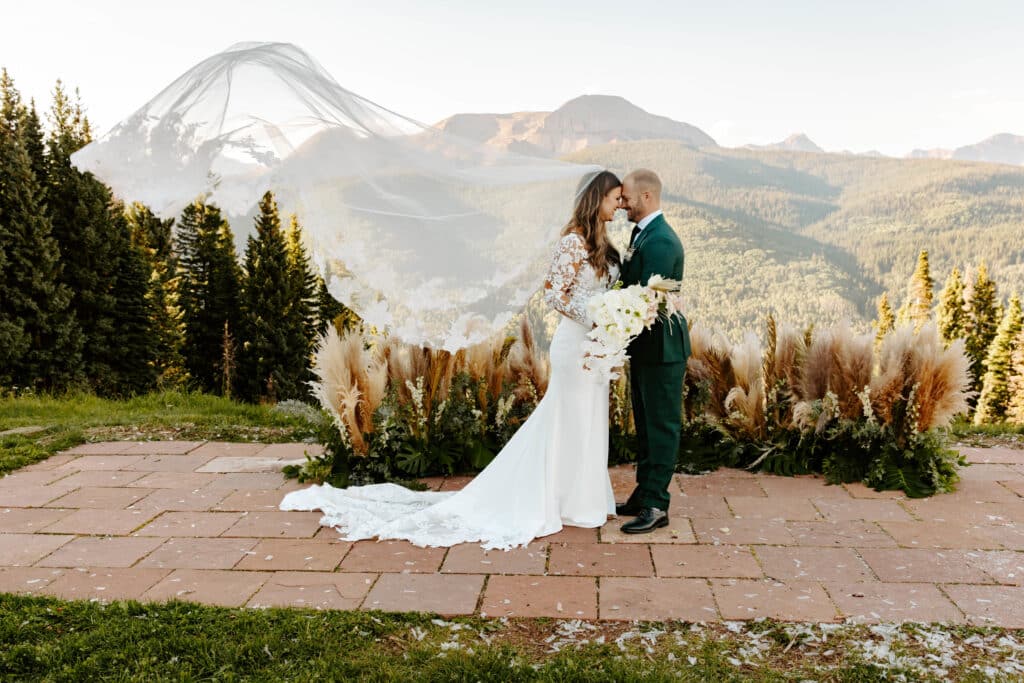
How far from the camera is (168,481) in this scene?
5738mm

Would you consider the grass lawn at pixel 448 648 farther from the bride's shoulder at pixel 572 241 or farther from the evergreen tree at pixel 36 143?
the evergreen tree at pixel 36 143

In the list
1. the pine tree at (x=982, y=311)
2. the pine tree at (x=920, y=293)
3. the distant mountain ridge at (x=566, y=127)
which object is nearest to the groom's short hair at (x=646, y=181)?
the distant mountain ridge at (x=566, y=127)

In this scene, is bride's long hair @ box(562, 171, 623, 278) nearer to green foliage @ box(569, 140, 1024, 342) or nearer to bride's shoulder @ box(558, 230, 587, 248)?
bride's shoulder @ box(558, 230, 587, 248)

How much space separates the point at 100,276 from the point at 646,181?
Answer: 2767cm

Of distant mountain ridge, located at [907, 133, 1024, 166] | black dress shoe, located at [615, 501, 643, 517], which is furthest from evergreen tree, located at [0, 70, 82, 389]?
distant mountain ridge, located at [907, 133, 1024, 166]

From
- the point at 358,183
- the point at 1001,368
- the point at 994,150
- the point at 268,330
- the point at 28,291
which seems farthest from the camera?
the point at 994,150

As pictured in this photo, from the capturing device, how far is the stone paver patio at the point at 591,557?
359 centimetres

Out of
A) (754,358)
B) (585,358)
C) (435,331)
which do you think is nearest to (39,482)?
(435,331)

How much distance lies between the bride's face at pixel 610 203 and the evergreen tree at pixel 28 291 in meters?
20.2

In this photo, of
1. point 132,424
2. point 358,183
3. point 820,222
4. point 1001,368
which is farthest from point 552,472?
point 820,222

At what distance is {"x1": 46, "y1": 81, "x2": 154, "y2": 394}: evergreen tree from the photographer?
2656 centimetres

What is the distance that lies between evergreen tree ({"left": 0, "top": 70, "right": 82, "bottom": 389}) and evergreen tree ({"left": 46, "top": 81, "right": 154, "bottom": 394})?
66.7 inches

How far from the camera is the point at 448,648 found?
312 centimetres

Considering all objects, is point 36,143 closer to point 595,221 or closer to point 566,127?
point 566,127
